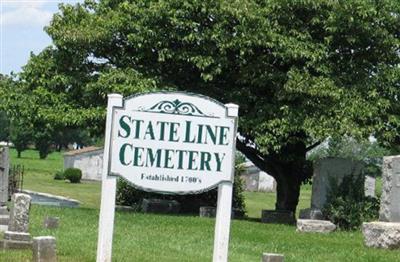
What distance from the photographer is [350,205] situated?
18.4 meters

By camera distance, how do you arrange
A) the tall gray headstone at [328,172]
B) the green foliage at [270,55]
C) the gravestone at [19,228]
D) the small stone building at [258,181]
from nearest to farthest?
1. the gravestone at [19,228]
2. the green foliage at [270,55]
3. the tall gray headstone at [328,172]
4. the small stone building at [258,181]

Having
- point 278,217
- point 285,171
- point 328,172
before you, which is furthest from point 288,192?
point 328,172

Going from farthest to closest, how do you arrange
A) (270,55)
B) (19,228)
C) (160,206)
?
(160,206), (270,55), (19,228)

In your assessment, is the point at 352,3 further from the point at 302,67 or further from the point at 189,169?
the point at 189,169

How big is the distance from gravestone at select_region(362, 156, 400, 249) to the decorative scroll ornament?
6735 millimetres

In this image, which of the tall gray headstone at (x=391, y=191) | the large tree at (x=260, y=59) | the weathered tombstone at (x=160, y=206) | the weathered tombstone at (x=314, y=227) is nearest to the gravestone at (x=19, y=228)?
the tall gray headstone at (x=391, y=191)

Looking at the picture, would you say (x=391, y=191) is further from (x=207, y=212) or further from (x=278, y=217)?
(x=207, y=212)

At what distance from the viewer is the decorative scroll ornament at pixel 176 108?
8227mm

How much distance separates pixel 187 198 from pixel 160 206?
1976 millimetres

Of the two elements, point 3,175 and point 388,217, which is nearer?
point 388,217

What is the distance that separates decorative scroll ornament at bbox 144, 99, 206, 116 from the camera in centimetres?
823

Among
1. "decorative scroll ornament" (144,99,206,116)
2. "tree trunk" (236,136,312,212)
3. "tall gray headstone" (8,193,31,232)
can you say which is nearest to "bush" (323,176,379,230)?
"tree trunk" (236,136,312,212)

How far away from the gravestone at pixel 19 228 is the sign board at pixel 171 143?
335 centimetres

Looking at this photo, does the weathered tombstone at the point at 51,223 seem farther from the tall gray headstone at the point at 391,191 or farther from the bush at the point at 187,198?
the bush at the point at 187,198
